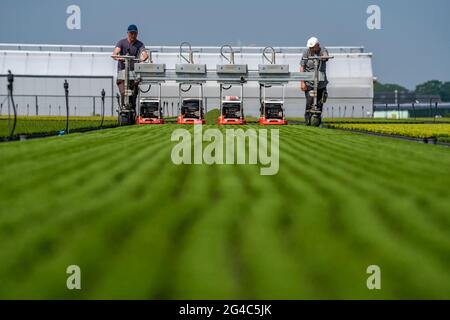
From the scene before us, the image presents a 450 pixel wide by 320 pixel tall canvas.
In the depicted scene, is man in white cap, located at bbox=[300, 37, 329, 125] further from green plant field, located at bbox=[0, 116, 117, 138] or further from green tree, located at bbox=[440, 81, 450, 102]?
green tree, located at bbox=[440, 81, 450, 102]

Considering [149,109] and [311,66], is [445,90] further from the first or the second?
[311,66]

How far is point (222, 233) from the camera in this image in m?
3.43

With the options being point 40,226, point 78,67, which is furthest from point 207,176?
point 78,67

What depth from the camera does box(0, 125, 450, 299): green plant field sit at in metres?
2.65

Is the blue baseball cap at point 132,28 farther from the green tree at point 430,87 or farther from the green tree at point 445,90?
the green tree at point 430,87

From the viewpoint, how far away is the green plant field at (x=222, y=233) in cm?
265

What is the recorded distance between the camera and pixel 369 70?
207 ft

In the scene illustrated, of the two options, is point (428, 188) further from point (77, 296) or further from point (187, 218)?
point (77, 296)

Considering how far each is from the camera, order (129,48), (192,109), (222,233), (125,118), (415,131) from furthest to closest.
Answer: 1. (192,109)
2. (129,48)
3. (125,118)
4. (415,131)
5. (222,233)

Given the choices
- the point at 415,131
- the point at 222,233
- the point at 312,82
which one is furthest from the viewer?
the point at 312,82

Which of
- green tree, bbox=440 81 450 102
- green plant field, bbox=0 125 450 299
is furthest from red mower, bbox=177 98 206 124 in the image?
green tree, bbox=440 81 450 102

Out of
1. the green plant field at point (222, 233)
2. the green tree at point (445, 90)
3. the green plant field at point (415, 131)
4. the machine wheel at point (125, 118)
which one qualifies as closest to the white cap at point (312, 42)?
the green plant field at point (415, 131)

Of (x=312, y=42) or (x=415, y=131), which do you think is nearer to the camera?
(x=415, y=131)

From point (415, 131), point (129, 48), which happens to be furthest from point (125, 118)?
point (415, 131)
